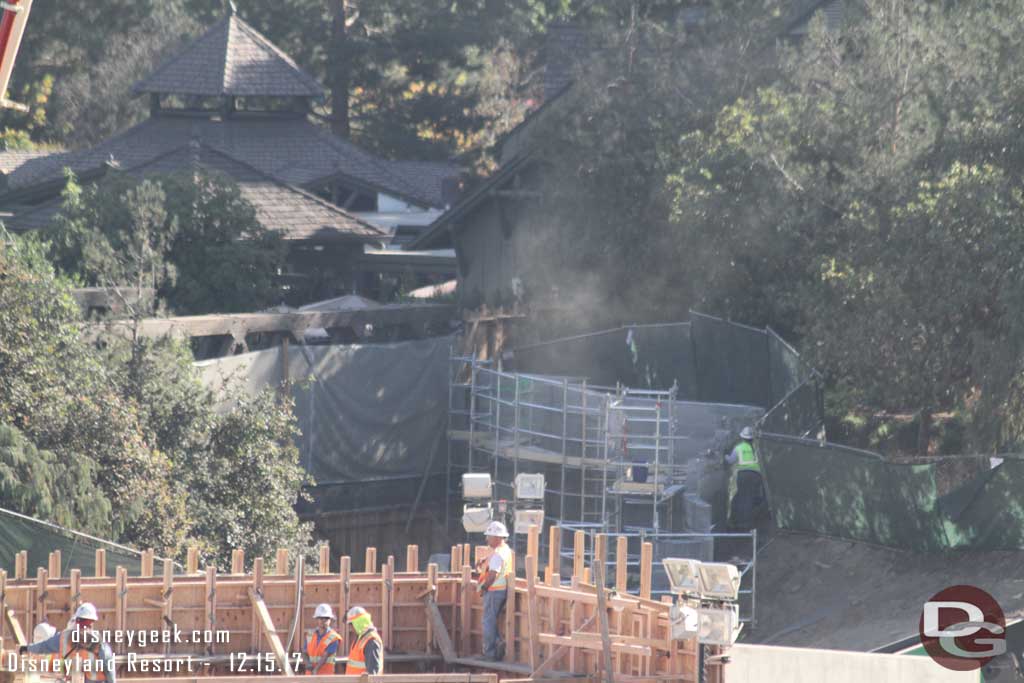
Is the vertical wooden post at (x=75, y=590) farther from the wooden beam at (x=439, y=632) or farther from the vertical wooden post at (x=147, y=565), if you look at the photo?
the wooden beam at (x=439, y=632)

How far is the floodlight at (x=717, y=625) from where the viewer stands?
47.4 ft

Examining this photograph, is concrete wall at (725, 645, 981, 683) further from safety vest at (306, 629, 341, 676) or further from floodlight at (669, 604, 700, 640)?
safety vest at (306, 629, 341, 676)

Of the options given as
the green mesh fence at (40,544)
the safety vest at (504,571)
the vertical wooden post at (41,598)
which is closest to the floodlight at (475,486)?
the safety vest at (504,571)

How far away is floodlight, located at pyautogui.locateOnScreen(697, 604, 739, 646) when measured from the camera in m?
14.5

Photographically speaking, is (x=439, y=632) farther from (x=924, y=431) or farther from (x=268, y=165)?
(x=268, y=165)

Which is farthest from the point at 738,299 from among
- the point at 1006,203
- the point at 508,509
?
the point at 1006,203

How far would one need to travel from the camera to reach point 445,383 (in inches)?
1241

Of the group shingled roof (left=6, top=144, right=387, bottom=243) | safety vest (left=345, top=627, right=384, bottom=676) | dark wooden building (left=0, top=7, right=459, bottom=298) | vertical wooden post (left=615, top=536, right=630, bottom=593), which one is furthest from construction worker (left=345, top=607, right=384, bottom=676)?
shingled roof (left=6, top=144, right=387, bottom=243)

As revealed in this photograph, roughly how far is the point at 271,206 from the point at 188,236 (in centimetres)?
499

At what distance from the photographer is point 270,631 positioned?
1859 centimetres

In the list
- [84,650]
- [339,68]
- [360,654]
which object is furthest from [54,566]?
[339,68]

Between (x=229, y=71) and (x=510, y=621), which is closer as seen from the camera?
(x=510, y=621)

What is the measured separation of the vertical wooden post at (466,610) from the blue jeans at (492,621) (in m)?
0.52

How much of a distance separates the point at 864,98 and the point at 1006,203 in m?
6.09
